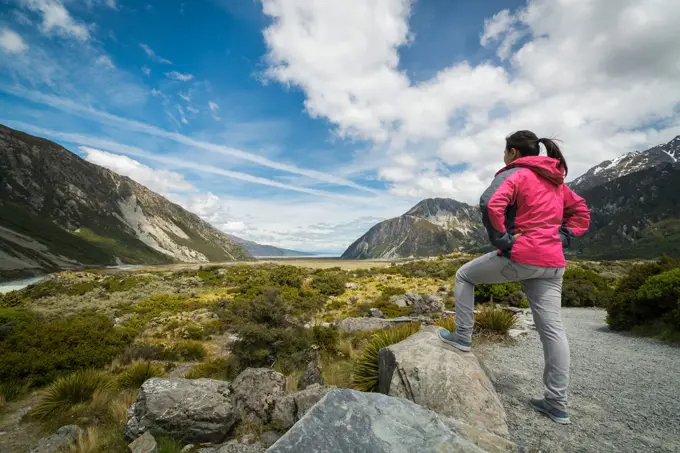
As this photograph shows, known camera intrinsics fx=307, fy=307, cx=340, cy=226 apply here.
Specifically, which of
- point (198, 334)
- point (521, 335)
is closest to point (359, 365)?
point (521, 335)

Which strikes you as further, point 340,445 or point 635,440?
point 635,440

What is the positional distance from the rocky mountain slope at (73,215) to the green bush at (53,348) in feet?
323

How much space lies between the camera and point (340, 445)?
2293mm

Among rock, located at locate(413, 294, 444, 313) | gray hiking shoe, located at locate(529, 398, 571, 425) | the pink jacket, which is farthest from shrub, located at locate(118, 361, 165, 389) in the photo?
rock, located at locate(413, 294, 444, 313)

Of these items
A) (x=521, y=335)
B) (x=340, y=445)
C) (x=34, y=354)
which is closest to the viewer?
(x=340, y=445)

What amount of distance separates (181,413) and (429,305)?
54.4 feet

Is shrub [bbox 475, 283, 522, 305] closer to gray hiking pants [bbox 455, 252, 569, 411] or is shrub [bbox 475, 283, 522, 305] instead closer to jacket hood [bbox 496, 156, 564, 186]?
gray hiking pants [bbox 455, 252, 569, 411]

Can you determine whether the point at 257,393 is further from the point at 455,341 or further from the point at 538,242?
the point at 538,242

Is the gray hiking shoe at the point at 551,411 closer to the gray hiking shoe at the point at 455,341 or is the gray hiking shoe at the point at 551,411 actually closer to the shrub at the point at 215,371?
the gray hiking shoe at the point at 455,341

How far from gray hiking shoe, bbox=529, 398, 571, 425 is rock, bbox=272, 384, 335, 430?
10.2ft

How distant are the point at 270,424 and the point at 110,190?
220895 mm

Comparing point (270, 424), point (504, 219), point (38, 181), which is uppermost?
point (38, 181)

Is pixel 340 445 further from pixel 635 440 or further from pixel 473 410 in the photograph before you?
pixel 635 440

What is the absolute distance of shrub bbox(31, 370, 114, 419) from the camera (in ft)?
24.1
